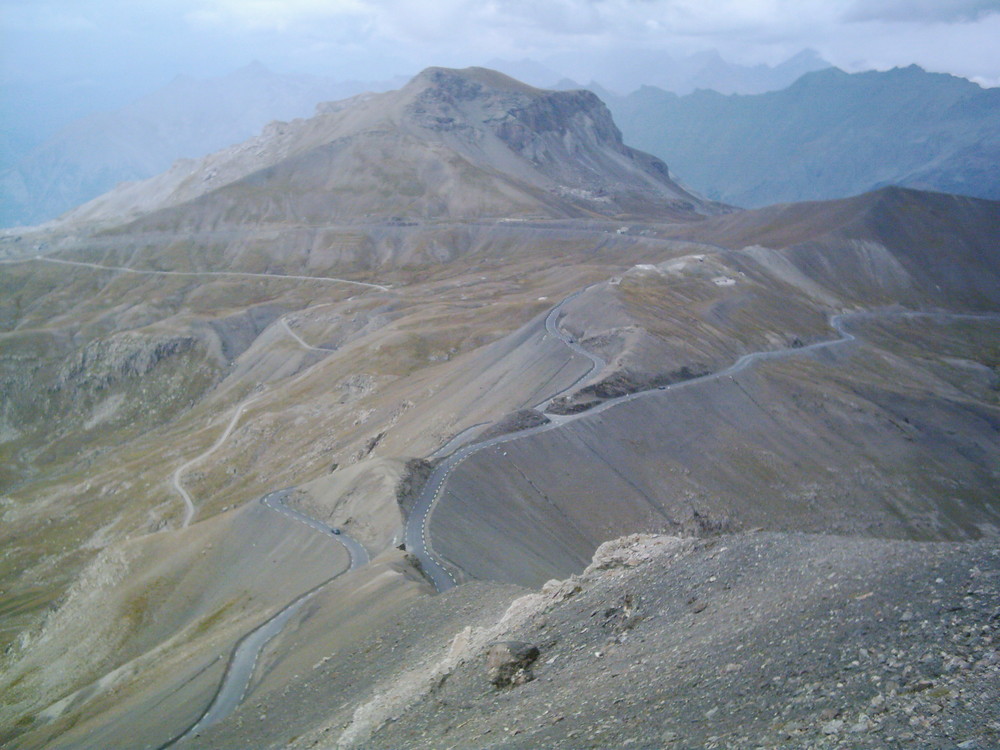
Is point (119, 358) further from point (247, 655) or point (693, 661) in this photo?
point (693, 661)

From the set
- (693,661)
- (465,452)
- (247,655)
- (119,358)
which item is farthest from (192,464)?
(693,661)

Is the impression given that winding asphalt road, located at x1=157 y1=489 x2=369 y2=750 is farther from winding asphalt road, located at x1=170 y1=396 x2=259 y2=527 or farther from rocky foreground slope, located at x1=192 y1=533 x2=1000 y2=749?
winding asphalt road, located at x1=170 y1=396 x2=259 y2=527

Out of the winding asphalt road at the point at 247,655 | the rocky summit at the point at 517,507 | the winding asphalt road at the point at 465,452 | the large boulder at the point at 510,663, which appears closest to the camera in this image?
the rocky summit at the point at 517,507

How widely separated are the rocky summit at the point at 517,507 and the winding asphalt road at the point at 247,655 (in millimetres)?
197

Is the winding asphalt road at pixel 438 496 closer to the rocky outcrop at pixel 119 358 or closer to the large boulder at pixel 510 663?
the large boulder at pixel 510 663

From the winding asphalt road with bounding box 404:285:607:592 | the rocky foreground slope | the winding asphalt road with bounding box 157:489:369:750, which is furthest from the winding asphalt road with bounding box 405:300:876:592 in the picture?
the rocky foreground slope

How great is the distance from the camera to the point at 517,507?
4981 cm

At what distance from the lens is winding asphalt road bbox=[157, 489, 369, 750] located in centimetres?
3062

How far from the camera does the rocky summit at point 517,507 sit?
66.5ft

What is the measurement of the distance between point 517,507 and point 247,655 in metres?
20.2

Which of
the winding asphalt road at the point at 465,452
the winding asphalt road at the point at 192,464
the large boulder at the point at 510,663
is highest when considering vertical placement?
the large boulder at the point at 510,663

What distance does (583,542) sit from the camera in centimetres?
5088

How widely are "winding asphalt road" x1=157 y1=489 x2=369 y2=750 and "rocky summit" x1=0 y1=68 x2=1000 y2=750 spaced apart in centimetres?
20

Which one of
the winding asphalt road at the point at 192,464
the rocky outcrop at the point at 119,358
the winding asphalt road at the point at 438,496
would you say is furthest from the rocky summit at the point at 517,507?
the winding asphalt road at the point at 192,464
